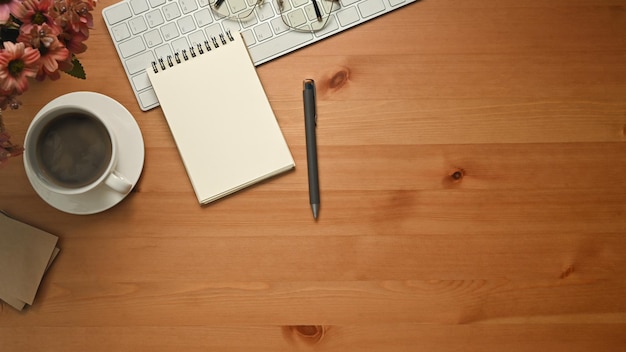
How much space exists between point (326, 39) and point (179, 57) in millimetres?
201

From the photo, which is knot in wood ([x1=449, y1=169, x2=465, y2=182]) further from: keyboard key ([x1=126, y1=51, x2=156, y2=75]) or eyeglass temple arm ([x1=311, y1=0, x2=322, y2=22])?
keyboard key ([x1=126, y1=51, x2=156, y2=75])

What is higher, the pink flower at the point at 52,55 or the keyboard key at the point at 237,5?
the pink flower at the point at 52,55

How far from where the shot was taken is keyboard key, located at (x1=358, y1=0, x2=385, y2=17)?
0.78m

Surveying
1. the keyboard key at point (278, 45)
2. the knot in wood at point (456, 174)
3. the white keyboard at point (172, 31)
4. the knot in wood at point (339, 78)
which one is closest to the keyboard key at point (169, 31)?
the white keyboard at point (172, 31)

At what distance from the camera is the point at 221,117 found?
0.77 meters

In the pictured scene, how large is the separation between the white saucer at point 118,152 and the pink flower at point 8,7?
0.24 meters

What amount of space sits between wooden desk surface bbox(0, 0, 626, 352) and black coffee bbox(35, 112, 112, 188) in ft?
0.21

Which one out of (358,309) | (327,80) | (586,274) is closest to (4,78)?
(327,80)

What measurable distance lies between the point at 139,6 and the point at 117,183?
0.83ft

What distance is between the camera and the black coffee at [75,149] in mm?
723

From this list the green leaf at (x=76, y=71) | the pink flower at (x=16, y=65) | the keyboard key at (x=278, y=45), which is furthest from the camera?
the keyboard key at (x=278, y=45)

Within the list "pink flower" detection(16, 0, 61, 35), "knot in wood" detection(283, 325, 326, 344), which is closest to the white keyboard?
"pink flower" detection(16, 0, 61, 35)

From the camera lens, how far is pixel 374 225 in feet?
2.54

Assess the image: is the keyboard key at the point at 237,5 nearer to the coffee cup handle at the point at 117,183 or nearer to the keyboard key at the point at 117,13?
the keyboard key at the point at 117,13
